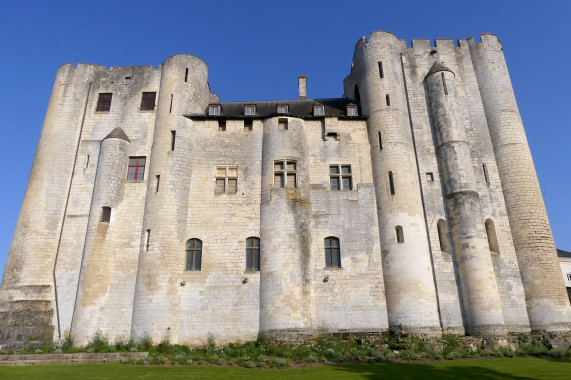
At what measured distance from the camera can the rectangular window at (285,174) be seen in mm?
19984

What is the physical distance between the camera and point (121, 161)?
2070cm

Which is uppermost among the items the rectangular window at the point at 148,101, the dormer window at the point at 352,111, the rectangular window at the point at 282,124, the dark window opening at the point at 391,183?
Answer: the rectangular window at the point at 148,101

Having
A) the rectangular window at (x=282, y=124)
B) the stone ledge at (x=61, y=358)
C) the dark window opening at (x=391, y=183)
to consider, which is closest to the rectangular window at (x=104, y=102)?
the rectangular window at (x=282, y=124)

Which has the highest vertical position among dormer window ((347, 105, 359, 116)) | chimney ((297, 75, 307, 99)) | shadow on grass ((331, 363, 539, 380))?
chimney ((297, 75, 307, 99))

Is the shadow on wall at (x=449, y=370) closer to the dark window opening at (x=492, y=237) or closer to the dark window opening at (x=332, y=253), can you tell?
the dark window opening at (x=332, y=253)

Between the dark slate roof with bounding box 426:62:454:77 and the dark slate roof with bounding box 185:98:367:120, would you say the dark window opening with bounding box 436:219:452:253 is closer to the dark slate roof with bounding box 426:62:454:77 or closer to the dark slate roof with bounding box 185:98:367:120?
the dark slate roof with bounding box 185:98:367:120

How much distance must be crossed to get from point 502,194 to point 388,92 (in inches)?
321

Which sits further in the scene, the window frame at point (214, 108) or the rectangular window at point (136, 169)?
the window frame at point (214, 108)

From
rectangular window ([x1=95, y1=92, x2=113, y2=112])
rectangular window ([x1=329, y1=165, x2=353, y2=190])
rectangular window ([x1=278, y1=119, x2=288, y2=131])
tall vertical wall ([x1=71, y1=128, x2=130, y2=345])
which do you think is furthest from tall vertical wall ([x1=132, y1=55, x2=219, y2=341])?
rectangular window ([x1=329, y1=165, x2=353, y2=190])

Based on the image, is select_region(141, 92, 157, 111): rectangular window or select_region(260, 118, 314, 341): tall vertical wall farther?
select_region(141, 92, 157, 111): rectangular window

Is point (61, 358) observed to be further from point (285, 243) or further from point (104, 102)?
point (104, 102)

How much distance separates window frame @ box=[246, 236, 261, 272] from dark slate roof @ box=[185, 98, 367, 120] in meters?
7.03

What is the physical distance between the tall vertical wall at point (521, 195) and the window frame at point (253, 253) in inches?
504

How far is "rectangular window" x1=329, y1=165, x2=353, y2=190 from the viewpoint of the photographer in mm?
20656
